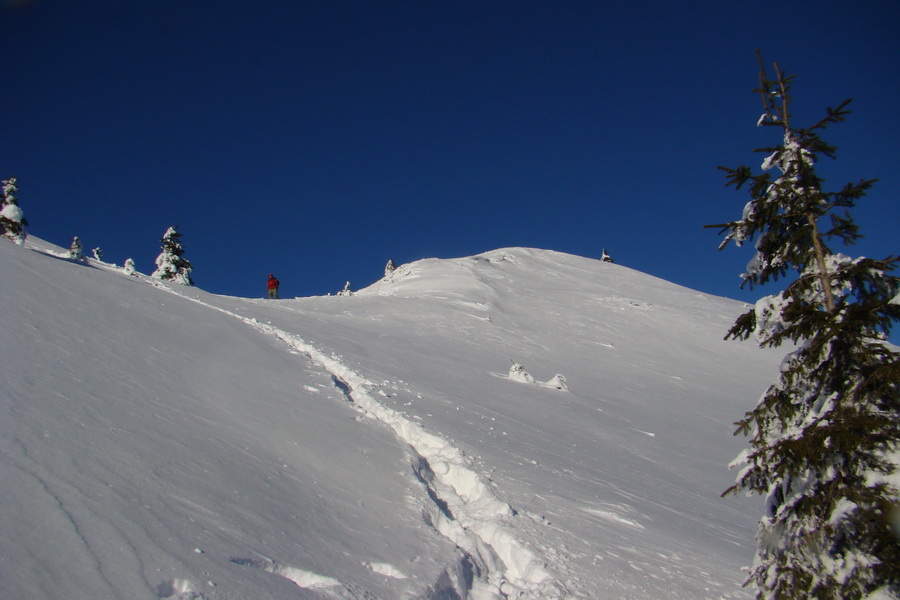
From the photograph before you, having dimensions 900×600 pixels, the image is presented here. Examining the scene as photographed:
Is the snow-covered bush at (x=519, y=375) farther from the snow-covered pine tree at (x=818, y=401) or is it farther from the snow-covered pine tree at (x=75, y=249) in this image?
the snow-covered pine tree at (x=75, y=249)

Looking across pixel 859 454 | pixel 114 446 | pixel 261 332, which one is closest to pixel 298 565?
pixel 114 446

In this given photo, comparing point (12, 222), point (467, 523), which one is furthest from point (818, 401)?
point (12, 222)

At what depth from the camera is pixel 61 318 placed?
10797 mm

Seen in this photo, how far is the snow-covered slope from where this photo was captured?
466 centimetres

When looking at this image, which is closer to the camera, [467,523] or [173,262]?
[467,523]

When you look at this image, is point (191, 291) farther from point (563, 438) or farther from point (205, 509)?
point (205, 509)

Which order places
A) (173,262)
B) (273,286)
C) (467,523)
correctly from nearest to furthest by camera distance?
(467,523) → (273,286) → (173,262)

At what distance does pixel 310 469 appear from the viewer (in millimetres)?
7812

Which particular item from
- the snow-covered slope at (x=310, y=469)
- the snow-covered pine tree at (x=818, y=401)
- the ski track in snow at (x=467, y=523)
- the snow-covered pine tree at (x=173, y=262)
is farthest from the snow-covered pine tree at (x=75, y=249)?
the snow-covered pine tree at (x=818, y=401)

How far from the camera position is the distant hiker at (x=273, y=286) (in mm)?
37719

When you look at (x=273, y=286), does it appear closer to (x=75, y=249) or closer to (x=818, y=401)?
(x=75, y=249)

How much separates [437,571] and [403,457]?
3.64m

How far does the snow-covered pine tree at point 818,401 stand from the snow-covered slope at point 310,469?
2.04 meters

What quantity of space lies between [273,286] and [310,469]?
32185 mm
